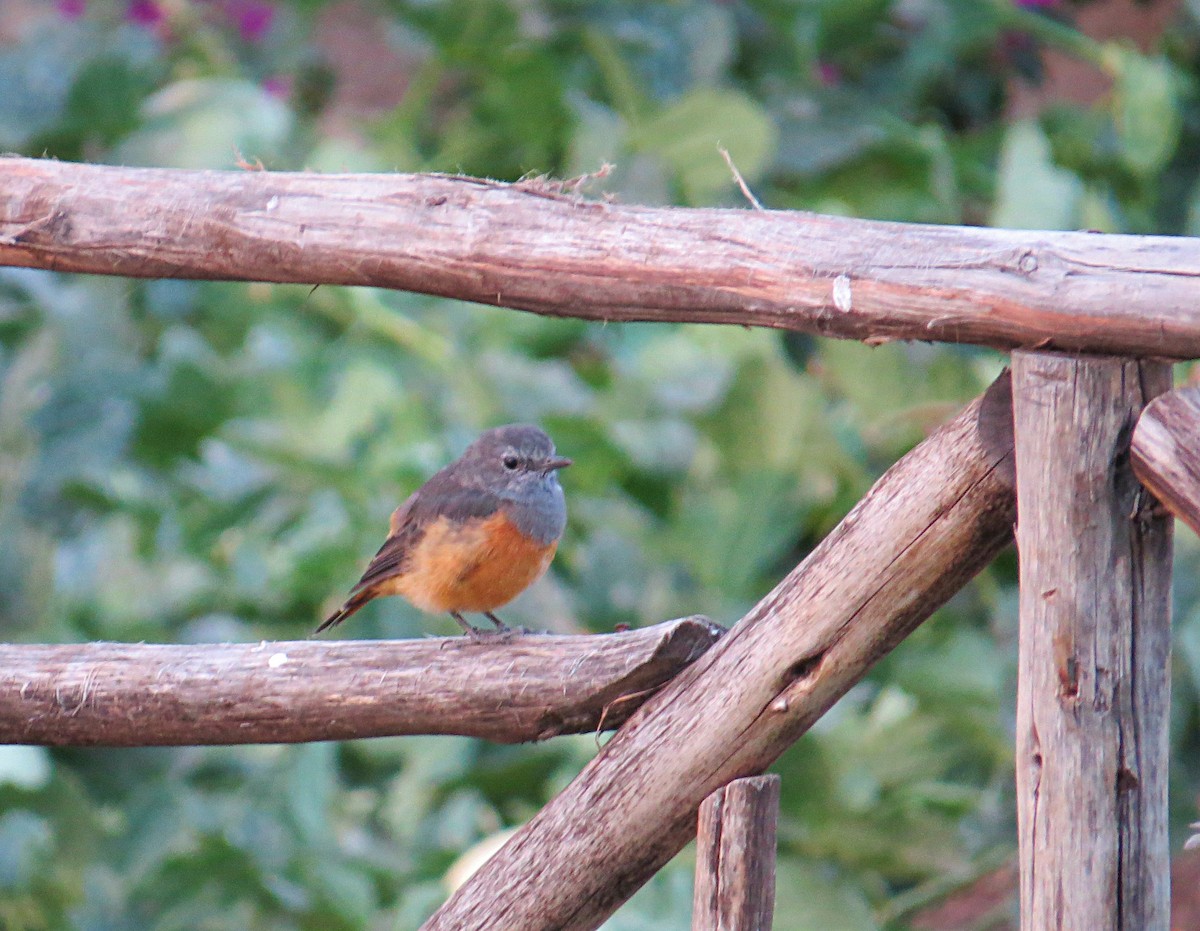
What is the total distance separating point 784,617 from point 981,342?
37cm

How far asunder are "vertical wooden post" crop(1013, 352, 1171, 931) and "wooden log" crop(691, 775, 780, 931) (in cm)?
30

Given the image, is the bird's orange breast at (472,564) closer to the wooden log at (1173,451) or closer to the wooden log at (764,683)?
the wooden log at (764,683)

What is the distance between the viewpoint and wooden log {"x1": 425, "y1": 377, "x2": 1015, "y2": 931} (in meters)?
1.51

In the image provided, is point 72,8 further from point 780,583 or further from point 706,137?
point 780,583

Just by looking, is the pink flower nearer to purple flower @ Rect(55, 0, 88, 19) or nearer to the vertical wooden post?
purple flower @ Rect(55, 0, 88, 19)

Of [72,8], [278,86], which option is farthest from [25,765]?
[278,86]

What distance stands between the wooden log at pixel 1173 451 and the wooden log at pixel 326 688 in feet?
1.79

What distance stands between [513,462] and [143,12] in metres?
3.91

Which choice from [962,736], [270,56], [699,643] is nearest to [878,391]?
[962,736]

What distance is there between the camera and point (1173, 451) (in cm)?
131

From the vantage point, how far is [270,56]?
20.7ft

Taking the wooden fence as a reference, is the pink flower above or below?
above

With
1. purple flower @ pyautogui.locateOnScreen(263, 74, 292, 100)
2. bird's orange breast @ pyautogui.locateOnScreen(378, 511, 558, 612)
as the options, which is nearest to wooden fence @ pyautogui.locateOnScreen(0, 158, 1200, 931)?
bird's orange breast @ pyautogui.locateOnScreen(378, 511, 558, 612)

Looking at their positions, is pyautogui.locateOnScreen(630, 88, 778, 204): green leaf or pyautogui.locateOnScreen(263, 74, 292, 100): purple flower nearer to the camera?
pyautogui.locateOnScreen(630, 88, 778, 204): green leaf
